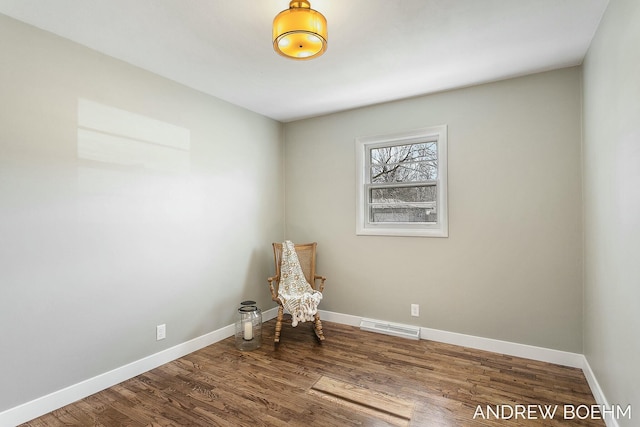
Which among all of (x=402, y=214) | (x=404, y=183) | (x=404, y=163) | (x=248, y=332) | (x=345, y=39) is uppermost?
(x=345, y=39)

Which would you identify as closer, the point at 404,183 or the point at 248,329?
the point at 248,329

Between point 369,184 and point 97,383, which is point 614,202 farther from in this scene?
point 97,383

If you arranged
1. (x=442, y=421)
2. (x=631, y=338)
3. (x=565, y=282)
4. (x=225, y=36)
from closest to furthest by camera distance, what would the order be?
(x=631, y=338), (x=442, y=421), (x=225, y=36), (x=565, y=282)

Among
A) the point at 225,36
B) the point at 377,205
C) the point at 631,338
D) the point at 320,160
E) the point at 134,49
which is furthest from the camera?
the point at 320,160

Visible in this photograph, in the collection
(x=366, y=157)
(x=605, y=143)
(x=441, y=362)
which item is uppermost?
(x=366, y=157)

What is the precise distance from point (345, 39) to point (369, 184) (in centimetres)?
176

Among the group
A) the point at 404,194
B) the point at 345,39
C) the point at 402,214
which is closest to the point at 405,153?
the point at 404,194

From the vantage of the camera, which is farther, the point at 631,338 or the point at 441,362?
the point at 441,362

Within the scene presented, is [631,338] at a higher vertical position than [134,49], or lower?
lower

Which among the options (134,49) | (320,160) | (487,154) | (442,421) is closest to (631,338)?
(442,421)

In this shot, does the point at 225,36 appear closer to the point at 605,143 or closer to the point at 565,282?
the point at 605,143

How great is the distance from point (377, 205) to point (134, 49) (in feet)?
8.67

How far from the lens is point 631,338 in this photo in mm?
1532

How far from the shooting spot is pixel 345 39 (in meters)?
2.18
